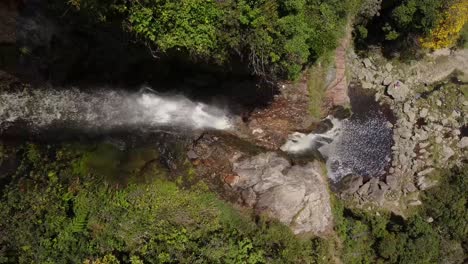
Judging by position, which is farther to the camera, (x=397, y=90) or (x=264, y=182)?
(x=397, y=90)

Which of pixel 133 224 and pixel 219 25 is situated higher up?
pixel 219 25

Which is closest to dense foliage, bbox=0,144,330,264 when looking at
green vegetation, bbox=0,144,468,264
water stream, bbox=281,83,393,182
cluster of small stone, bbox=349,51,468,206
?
green vegetation, bbox=0,144,468,264

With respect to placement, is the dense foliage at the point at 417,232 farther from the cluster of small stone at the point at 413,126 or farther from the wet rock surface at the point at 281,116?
the wet rock surface at the point at 281,116

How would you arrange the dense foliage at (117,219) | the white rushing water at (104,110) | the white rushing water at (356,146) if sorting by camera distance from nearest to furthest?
1. the dense foliage at (117,219)
2. the white rushing water at (104,110)
3. the white rushing water at (356,146)

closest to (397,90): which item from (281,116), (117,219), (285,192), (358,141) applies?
(358,141)

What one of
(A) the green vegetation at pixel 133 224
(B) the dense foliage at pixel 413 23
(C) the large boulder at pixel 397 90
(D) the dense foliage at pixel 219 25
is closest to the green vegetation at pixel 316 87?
(B) the dense foliage at pixel 413 23

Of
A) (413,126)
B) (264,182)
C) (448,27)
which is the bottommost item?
(264,182)

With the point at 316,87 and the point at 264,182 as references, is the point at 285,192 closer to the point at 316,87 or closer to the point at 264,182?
the point at 264,182
